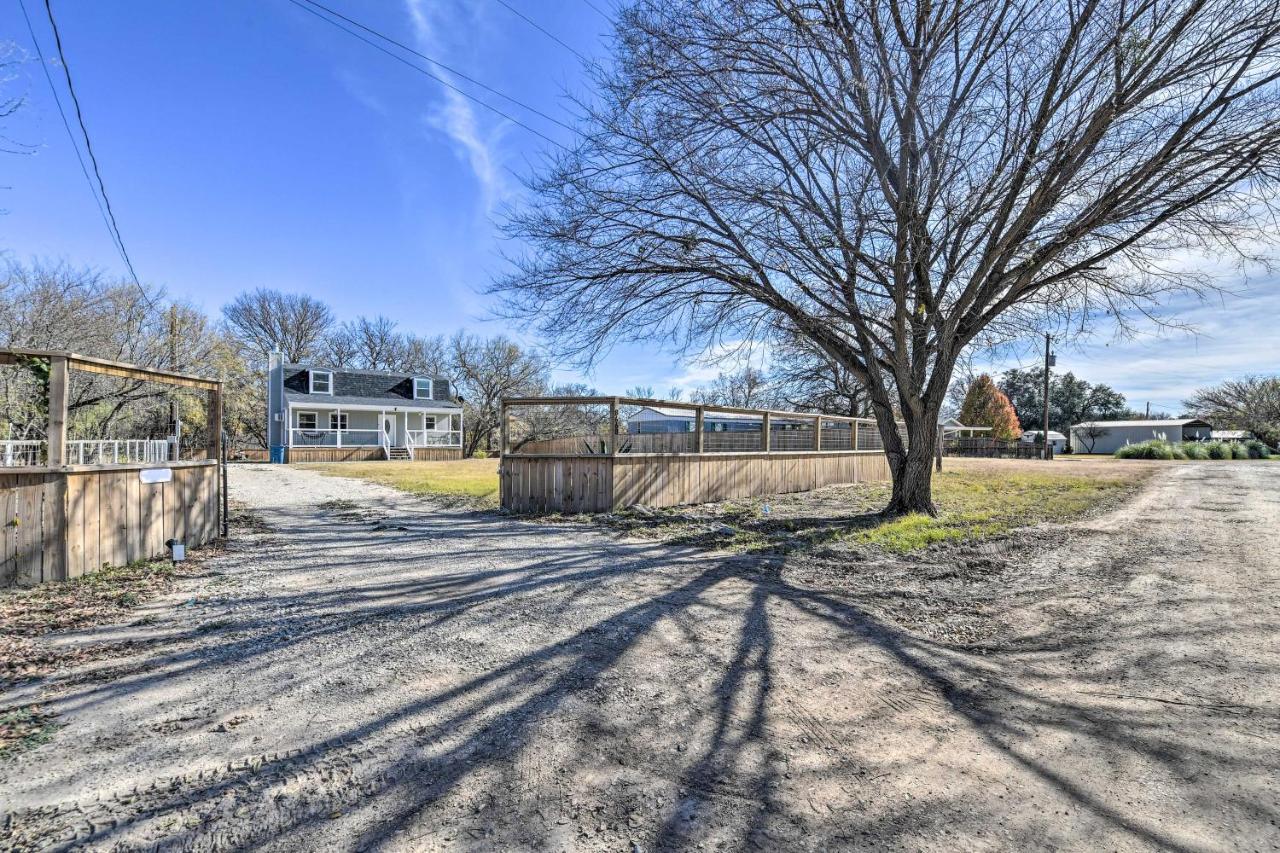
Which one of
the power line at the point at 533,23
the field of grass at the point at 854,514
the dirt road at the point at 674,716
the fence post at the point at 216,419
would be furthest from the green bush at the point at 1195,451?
the fence post at the point at 216,419

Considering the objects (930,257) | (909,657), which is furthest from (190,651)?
(930,257)

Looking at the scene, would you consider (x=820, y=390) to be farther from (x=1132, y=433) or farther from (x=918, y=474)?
(x=1132, y=433)

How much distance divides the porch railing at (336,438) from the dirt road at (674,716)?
26491 mm

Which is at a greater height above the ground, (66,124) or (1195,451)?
(66,124)

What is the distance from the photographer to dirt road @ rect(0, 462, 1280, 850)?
1.89m

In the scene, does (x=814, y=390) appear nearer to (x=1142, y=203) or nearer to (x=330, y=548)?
(x=1142, y=203)

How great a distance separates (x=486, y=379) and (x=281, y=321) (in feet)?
49.5

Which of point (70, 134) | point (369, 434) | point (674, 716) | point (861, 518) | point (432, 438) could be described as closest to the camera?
point (674, 716)

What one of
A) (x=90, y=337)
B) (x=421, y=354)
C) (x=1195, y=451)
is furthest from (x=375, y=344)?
(x=1195, y=451)

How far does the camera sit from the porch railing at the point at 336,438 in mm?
28172

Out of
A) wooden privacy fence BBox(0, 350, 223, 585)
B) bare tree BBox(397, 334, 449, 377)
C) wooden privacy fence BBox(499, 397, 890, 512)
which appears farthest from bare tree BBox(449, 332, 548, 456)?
wooden privacy fence BBox(0, 350, 223, 585)

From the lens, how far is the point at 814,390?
29.8 metres

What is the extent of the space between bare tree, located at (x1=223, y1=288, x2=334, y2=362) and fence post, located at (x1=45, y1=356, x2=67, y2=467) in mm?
37605

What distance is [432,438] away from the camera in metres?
32.3
